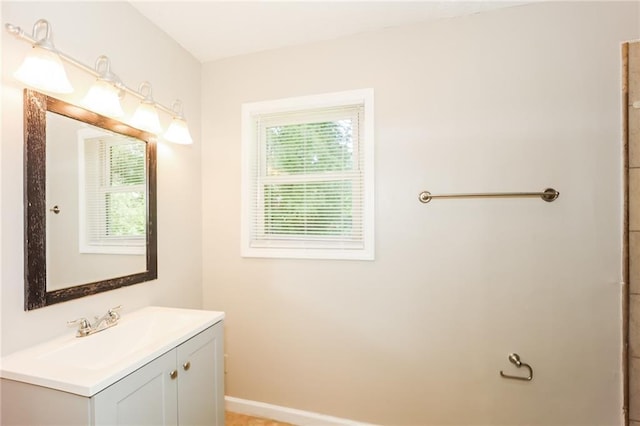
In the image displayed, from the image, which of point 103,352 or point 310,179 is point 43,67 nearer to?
point 103,352

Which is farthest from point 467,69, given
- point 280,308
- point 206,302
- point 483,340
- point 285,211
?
point 206,302

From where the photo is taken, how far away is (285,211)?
6.65 feet

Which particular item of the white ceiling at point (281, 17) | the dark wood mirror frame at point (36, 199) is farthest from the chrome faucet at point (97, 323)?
the white ceiling at point (281, 17)

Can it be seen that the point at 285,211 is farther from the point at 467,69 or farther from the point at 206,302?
the point at 467,69

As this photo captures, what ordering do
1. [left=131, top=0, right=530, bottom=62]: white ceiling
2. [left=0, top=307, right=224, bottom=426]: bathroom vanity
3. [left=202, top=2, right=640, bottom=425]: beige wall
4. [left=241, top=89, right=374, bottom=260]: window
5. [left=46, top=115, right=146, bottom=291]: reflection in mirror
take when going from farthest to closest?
[left=241, top=89, right=374, bottom=260]: window < [left=131, top=0, right=530, bottom=62]: white ceiling < [left=202, top=2, right=640, bottom=425]: beige wall < [left=46, top=115, right=146, bottom=291]: reflection in mirror < [left=0, top=307, right=224, bottom=426]: bathroom vanity

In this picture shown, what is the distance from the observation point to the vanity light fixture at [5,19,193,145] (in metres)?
1.05

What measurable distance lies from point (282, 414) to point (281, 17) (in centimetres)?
242

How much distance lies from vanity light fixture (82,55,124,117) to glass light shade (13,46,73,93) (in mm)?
171

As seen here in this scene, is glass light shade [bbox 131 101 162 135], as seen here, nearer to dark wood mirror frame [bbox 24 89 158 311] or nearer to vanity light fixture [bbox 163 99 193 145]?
vanity light fixture [bbox 163 99 193 145]

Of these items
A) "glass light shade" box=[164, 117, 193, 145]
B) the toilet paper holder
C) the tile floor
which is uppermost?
"glass light shade" box=[164, 117, 193, 145]

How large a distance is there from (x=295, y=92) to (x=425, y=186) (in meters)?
1.02

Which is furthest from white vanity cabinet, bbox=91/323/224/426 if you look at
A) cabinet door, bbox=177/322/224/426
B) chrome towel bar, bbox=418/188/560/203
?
chrome towel bar, bbox=418/188/560/203

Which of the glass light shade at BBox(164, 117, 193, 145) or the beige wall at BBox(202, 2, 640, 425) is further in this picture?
the glass light shade at BBox(164, 117, 193, 145)

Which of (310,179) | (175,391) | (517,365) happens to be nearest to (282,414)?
(175,391)
